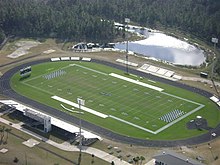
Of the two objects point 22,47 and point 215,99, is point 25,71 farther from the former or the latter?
point 215,99

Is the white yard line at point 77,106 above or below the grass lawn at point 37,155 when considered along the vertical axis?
above

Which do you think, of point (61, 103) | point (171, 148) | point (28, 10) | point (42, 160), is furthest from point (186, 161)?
point (28, 10)

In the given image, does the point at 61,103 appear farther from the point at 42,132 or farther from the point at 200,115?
the point at 200,115

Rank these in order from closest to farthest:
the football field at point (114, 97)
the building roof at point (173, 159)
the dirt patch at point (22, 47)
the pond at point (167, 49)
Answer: the building roof at point (173, 159)
the football field at point (114, 97)
the dirt patch at point (22, 47)
the pond at point (167, 49)

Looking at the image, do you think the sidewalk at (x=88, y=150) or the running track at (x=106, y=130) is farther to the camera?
the running track at (x=106, y=130)

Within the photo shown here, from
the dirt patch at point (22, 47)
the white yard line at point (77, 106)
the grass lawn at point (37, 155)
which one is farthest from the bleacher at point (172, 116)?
the dirt patch at point (22, 47)

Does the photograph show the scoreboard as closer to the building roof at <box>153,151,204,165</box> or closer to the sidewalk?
the sidewalk

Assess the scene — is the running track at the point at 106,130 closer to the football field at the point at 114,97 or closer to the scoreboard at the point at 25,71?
the football field at the point at 114,97

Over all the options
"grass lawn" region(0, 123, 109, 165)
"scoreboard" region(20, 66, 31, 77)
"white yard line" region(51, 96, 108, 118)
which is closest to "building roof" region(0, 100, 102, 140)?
"grass lawn" region(0, 123, 109, 165)
